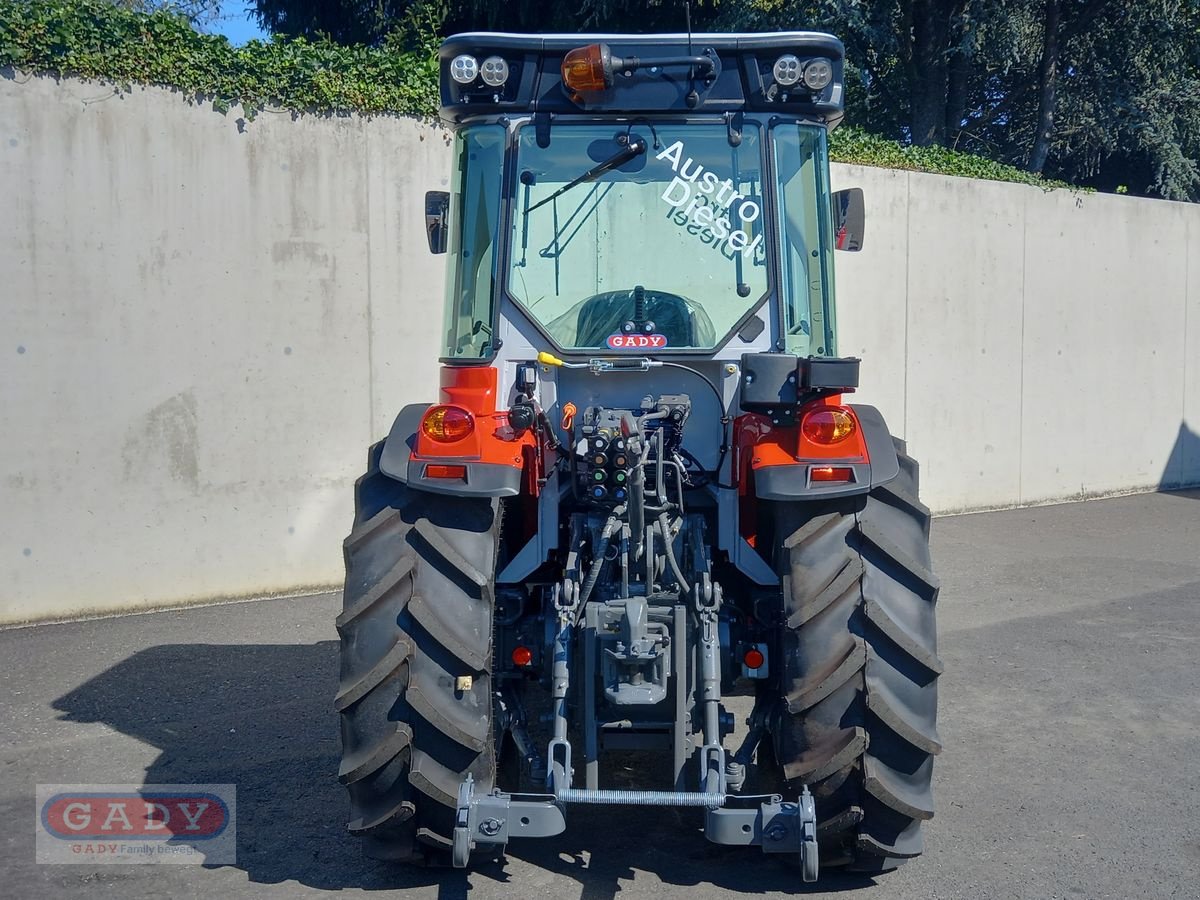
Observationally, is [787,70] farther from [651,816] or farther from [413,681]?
[651,816]

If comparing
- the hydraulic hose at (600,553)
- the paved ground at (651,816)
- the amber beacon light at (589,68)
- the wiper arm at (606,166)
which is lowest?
the paved ground at (651,816)

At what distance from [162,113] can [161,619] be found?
3.18m

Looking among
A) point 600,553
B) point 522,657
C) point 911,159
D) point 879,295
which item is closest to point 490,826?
point 522,657

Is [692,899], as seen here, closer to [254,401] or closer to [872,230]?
[254,401]

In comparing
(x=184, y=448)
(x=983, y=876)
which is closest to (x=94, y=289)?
(x=184, y=448)

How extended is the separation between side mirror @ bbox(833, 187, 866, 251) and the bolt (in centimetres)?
253

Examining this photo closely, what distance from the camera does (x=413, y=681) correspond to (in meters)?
3.59

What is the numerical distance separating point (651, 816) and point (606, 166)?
94.8 inches

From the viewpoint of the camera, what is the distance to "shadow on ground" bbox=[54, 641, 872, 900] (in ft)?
12.9

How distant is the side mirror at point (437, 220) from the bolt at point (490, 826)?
2426 mm

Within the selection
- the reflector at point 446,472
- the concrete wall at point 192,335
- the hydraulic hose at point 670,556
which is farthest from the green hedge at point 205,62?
the hydraulic hose at point 670,556

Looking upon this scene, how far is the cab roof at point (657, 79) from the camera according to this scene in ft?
13.7

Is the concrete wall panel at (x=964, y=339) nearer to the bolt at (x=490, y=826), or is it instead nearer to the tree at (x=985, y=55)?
the tree at (x=985, y=55)

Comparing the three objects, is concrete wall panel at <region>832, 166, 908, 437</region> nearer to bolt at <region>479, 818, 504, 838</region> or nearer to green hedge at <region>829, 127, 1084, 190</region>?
green hedge at <region>829, 127, 1084, 190</region>
